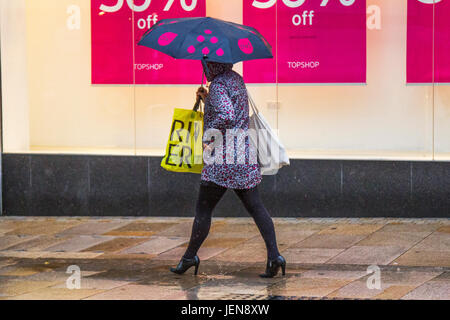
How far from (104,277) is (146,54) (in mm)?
3944

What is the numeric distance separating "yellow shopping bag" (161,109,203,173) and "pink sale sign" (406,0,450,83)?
382cm

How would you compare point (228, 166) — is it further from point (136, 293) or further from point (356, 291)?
point (356, 291)

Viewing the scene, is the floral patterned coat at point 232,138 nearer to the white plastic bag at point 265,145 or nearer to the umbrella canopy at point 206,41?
the white plastic bag at point 265,145

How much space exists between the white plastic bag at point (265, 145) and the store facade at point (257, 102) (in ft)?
9.91

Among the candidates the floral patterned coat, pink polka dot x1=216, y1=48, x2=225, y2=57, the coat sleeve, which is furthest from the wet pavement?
pink polka dot x1=216, y1=48, x2=225, y2=57

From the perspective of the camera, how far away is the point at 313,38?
33.7 ft

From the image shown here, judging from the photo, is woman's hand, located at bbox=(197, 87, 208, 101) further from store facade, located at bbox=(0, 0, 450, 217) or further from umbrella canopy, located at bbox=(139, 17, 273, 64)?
store facade, located at bbox=(0, 0, 450, 217)

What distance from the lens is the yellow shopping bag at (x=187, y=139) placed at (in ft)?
24.0

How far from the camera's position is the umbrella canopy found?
22.3 ft

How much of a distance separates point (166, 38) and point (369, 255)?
2.88 metres

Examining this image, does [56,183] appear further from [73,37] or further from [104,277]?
[104,277]

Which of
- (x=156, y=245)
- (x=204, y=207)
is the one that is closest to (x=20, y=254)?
(x=156, y=245)
